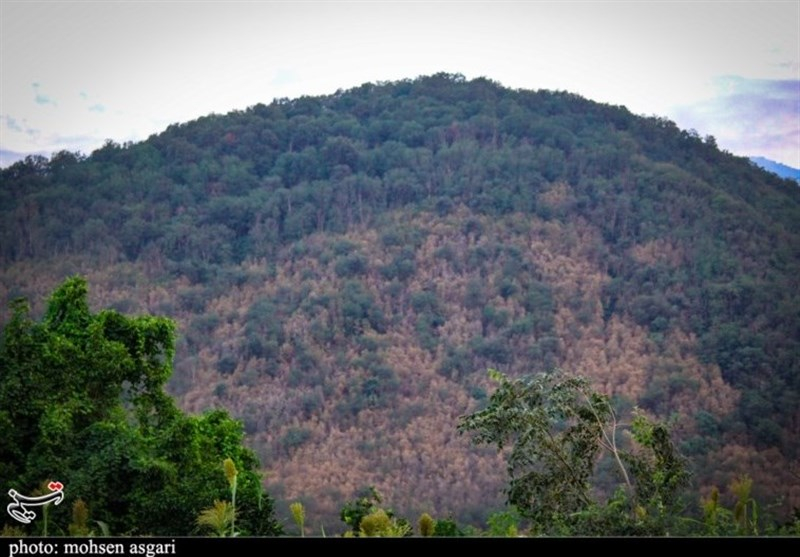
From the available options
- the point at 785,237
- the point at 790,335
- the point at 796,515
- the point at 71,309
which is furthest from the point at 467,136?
the point at 796,515

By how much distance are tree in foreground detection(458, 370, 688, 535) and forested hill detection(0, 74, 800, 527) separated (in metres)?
11.7

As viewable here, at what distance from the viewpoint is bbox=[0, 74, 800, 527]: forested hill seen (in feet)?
81.5

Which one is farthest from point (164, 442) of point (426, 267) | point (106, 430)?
point (426, 267)

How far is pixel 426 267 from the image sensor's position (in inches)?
1300

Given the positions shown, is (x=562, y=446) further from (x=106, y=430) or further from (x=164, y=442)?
(x=106, y=430)

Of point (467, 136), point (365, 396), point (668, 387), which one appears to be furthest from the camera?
point (467, 136)

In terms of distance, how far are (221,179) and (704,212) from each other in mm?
14987

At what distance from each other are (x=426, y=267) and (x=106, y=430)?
944 inches

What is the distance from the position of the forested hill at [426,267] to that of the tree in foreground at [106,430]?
32.1 ft

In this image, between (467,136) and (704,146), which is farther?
(467,136)

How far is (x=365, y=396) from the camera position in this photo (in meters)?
27.4

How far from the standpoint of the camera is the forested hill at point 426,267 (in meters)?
24.8

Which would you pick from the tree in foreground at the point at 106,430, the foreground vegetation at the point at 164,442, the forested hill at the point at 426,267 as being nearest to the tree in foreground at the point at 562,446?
the foreground vegetation at the point at 164,442

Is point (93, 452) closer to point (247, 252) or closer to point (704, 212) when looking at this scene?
point (247, 252)
